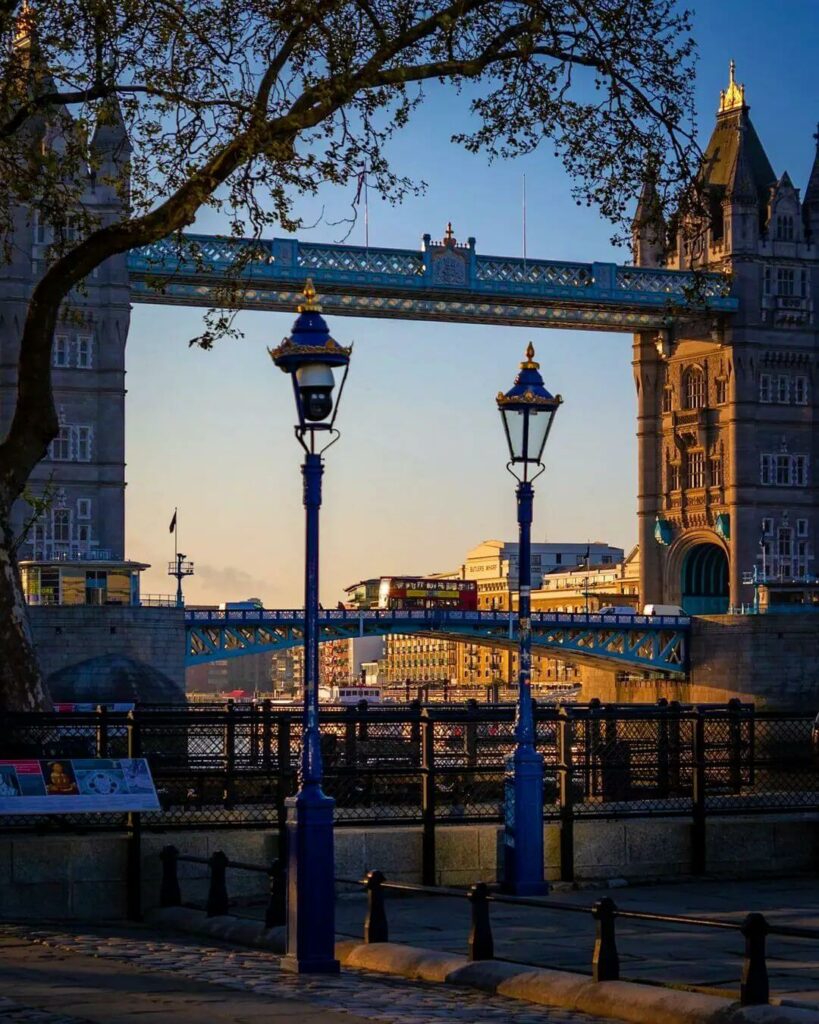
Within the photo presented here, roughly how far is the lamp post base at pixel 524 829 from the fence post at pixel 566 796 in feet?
2.71

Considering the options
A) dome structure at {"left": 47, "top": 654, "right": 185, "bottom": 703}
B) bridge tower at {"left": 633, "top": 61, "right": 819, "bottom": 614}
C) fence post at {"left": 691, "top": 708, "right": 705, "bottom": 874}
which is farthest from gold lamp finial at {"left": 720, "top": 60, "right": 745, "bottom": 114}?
fence post at {"left": 691, "top": 708, "right": 705, "bottom": 874}

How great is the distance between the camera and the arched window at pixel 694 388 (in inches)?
4203

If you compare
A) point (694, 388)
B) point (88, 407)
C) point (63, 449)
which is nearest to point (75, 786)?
point (63, 449)

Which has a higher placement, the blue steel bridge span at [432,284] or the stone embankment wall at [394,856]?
the blue steel bridge span at [432,284]

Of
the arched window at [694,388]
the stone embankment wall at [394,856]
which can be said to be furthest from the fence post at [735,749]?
the arched window at [694,388]

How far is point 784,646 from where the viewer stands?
98188 mm

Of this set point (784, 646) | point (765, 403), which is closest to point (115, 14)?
point (784, 646)

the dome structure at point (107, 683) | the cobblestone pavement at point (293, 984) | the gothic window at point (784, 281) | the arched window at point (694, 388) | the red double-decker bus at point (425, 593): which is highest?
the gothic window at point (784, 281)

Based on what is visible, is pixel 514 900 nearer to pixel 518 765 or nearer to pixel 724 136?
pixel 518 765

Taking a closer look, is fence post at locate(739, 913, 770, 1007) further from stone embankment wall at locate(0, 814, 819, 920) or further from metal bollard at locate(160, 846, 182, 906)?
stone embankment wall at locate(0, 814, 819, 920)

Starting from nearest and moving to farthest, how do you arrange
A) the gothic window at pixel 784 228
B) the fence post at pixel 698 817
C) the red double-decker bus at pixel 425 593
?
1. the fence post at pixel 698 817
2. the gothic window at pixel 784 228
3. the red double-decker bus at pixel 425 593

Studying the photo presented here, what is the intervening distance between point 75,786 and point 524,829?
4.01 metres

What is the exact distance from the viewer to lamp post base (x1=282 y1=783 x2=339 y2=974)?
574 inches

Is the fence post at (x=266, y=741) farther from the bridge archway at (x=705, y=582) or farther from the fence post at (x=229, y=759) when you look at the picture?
the bridge archway at (x=705, y=582)
